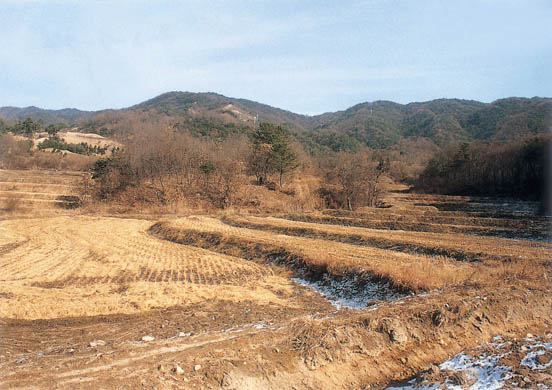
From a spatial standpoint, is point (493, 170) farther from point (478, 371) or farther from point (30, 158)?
point (30, 158)

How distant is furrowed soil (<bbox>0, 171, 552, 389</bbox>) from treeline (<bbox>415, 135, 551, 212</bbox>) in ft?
104

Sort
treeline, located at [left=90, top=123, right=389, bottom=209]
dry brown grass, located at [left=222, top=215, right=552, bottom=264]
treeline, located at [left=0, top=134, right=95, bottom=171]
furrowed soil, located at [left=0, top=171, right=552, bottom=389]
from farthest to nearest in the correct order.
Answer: treeline, located at [left=0, top=134, right=95, bottom=171] → treeline, located at [left=90, top=123, right=389, bottom=209] → dry brown grass, located at [left=222, top=215, right=552, bottom=264] → furrowed soil, located at [left=0, top=171, right=552, bottom=389]

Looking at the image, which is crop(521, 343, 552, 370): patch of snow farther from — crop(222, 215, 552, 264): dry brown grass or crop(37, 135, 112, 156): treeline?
crop(37, 135, 112, 156): treeline

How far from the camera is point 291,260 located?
15.9 meters

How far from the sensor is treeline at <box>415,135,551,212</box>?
45625mm

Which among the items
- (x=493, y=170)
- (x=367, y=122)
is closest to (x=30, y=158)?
(x=493, y=170)

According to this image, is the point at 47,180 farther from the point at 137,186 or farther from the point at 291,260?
the point at 291,260

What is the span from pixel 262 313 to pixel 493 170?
56459 mm

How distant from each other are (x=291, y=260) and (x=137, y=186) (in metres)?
32.7

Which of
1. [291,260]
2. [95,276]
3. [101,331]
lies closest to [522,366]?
[101,331]

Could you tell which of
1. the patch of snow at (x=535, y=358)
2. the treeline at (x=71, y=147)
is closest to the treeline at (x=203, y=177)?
the treeline at (x=71, y=147)

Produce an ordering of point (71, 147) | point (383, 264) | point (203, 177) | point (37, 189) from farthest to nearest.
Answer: point (71, 147) < point (203, 177) < point (37, 189) < point (383, 264)

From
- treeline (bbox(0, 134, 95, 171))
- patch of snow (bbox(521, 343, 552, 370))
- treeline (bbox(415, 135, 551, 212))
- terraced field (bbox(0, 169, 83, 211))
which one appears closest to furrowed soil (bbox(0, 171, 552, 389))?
patch of snow (bbox(521, 343, 552, 370))

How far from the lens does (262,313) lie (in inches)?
381
